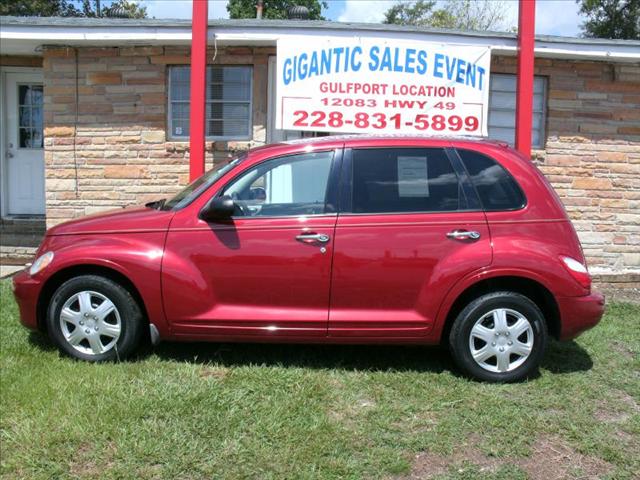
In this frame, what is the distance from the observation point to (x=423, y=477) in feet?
10.4

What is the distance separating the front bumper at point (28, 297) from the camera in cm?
450

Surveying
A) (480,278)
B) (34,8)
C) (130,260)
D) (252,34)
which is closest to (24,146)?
(252,34)

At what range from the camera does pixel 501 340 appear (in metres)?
4.31

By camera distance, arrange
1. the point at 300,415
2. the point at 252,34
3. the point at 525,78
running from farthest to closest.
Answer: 1. the point at 252,34
2. the point at 525,78
3. the point at 300,415

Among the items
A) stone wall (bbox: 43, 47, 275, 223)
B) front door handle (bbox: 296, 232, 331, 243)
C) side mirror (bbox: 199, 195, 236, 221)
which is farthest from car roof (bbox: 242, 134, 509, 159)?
stone wall (bbox: 43, 47, 275, 223)

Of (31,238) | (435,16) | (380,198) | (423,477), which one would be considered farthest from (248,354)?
(435,16)

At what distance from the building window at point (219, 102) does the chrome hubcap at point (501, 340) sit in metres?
4.90

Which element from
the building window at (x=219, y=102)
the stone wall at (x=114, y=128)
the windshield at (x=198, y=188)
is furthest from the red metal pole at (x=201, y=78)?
the windshield at (x=198, y=188)

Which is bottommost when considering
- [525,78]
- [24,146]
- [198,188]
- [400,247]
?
[400,247]

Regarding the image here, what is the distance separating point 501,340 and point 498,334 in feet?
0.16

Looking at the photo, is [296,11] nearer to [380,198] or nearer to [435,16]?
[380,198]

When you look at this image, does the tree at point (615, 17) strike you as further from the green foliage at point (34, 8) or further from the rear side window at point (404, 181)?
the rear side window at point (404, 181)

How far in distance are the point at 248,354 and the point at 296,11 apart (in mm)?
6943

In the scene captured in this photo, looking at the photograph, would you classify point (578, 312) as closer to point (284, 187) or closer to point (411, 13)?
point (284, 187)
